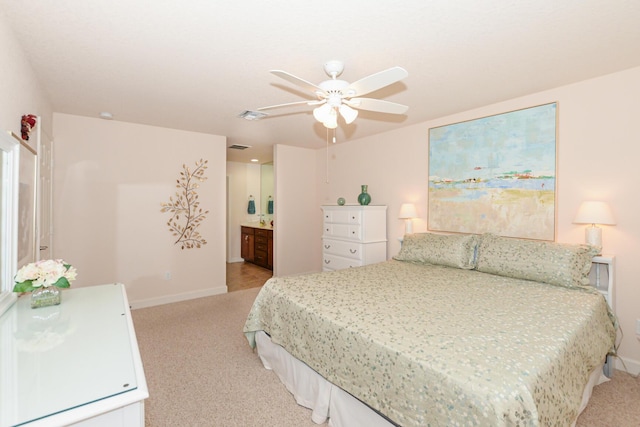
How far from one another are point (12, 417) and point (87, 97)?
3.10 metres

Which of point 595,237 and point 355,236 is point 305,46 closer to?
point 355,236

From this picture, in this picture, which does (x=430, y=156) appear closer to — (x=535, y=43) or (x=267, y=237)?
(x=535, y=43)

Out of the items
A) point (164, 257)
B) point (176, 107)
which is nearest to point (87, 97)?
point (176, 107)

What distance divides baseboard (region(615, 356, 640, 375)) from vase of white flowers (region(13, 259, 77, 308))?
3.95 meters

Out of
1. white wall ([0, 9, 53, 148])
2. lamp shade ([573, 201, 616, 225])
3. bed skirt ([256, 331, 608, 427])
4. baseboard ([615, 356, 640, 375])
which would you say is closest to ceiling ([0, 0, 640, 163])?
white wall ([0, 9, 53, 148])

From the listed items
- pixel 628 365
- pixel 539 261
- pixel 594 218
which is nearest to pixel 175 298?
pixel 539 261

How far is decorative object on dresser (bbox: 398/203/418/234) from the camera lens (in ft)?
12.4

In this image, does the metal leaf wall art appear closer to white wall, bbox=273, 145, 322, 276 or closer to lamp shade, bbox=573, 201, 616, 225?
white wall, bbox=273, 145, 322, 276

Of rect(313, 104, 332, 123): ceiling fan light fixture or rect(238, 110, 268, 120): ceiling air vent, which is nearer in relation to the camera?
rect(313, 104, 332, 123): ceiling fan light fixture

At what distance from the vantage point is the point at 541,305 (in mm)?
1929

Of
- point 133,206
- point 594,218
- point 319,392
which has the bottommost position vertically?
point 319,392

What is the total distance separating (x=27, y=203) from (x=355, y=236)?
10.5 ft

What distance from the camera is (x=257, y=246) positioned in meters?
6.43

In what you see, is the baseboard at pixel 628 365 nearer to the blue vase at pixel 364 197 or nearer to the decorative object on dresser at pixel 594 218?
the decorative object on dresser at pixel 594 218
